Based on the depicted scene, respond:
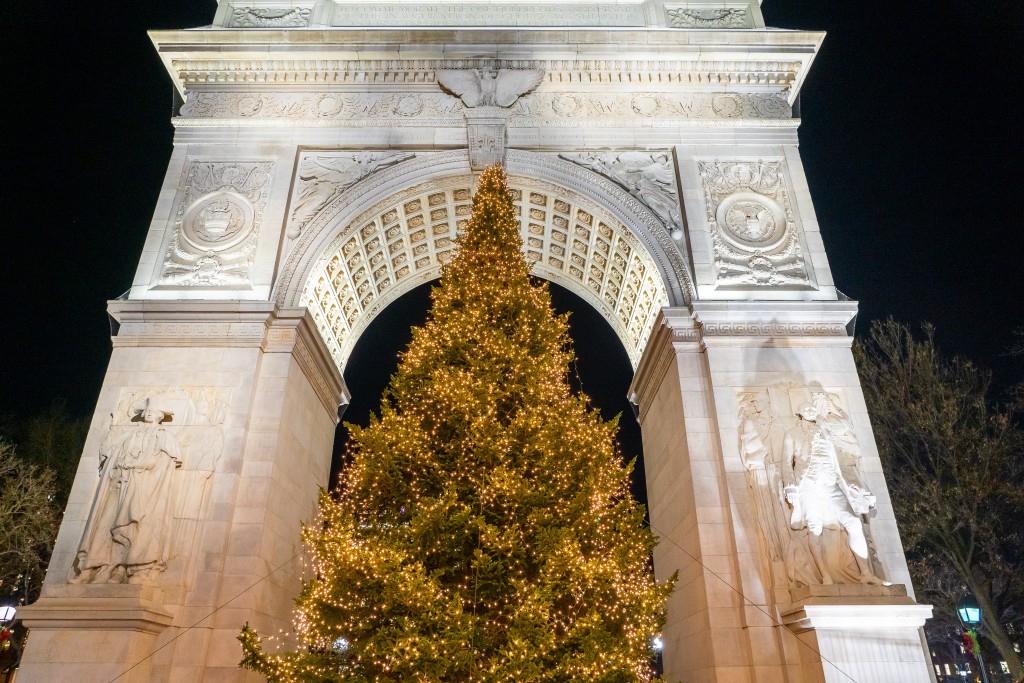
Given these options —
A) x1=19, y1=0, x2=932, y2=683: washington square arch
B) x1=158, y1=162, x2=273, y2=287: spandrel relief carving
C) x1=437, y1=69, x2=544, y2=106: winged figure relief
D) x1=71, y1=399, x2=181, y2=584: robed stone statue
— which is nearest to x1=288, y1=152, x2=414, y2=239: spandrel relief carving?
x1=19, y1=0, x2=932, y2=683: washington square arch

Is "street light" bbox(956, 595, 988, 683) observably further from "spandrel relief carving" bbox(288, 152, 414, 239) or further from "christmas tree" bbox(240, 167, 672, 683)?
"spandrel relief carving" bbox(288, 152, 414, 239)

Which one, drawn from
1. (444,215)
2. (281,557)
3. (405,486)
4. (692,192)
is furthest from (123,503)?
(692,192)

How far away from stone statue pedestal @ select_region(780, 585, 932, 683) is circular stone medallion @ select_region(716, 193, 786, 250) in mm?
7683

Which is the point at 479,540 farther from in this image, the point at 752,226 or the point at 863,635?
the point at 752,226

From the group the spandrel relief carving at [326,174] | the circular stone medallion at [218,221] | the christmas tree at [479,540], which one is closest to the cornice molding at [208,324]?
the circular stone medallion at [218,221]

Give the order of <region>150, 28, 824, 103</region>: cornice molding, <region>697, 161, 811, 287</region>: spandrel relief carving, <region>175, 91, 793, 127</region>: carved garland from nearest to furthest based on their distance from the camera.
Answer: <region>697, 161, 811, 287</region>: spandrel relief carving, <region>175, 91, 793, 127</region>: carved garland, <region>150, 28, 824, 103</region>: cornice molding

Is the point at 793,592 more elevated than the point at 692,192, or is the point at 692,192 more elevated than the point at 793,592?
the point at 692,192

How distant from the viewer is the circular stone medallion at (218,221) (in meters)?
14.8

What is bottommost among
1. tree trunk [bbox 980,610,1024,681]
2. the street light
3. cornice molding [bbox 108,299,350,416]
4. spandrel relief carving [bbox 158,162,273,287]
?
tree trunk [bbox 980,610,1024,681]

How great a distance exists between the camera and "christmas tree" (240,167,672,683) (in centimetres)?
792

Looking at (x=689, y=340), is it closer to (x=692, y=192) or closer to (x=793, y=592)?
(x=692, y=192)

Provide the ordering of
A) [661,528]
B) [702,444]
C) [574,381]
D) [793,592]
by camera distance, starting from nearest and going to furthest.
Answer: [793,592] < [702,444] < [661,528] < [574,381]

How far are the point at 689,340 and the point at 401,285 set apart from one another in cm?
966

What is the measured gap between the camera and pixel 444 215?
17.8 metres
